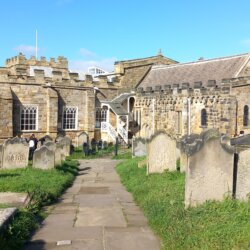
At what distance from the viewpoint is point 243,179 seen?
8.65 meters

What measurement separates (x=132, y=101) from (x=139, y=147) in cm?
1368

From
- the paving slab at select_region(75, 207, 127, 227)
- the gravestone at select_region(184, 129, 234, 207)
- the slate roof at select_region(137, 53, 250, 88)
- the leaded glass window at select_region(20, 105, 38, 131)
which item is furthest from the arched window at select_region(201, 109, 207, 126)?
the gravestone at select_region(184, 129, 234, 207)

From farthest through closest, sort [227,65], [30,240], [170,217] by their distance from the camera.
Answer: [227,65], [170,217], [30,240]

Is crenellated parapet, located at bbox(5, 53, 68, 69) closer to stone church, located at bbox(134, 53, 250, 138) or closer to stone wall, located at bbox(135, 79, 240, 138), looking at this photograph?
stone church, located at bbox(134, 53, 250, 138)

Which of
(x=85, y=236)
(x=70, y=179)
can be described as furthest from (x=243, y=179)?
(x=70, y=179)

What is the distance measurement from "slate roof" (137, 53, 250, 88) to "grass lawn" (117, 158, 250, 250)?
62.6 ft

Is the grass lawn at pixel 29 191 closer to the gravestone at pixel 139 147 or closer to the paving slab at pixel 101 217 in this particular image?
the paving slab at pixel 101 217

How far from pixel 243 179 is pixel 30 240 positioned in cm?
464

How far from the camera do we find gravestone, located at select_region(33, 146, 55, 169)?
1485 centimetres

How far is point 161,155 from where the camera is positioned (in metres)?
13.3

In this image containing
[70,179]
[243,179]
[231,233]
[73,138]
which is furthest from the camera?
[73,138]

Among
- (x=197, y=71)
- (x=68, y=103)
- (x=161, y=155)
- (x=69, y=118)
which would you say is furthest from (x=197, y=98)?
(x=161, y=155)

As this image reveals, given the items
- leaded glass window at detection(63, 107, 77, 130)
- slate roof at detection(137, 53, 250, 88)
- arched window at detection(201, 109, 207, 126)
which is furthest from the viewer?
leaded glass window at detection(63, 107, 77, 130)

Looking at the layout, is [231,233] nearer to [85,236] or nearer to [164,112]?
[85,236]
